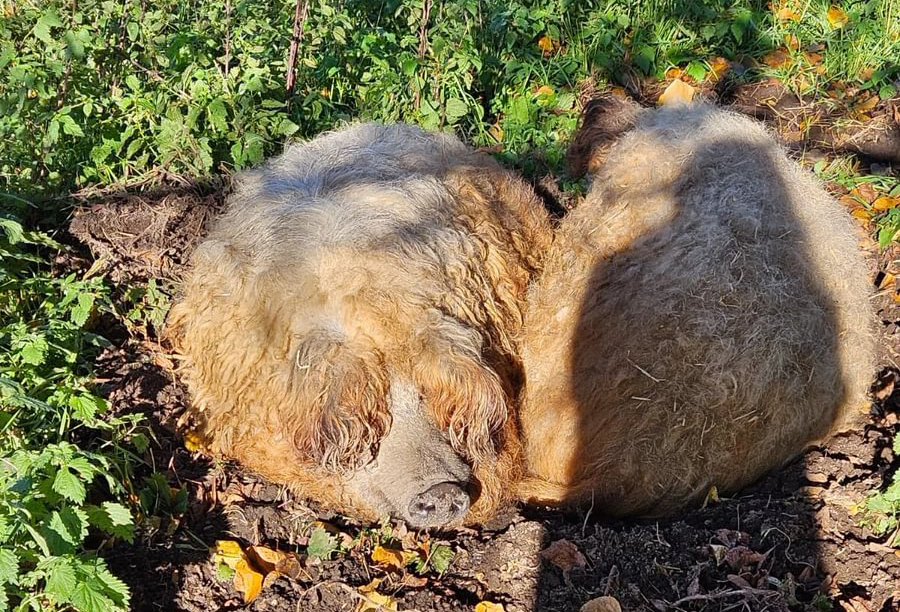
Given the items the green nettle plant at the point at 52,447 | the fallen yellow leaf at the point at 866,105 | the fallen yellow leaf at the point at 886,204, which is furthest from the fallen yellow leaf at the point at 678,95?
the green nettle plant at the point at 52,447

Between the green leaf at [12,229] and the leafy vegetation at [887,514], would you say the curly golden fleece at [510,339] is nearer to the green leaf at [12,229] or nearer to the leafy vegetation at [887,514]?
the leafy vegetation at [887,514]

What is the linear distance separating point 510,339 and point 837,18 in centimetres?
481

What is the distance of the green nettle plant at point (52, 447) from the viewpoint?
9.06ft

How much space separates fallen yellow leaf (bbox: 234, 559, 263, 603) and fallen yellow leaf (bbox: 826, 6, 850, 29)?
6.11 metres

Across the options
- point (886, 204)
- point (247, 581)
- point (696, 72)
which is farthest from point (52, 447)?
point (696, 72)

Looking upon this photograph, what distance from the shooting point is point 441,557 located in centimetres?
349

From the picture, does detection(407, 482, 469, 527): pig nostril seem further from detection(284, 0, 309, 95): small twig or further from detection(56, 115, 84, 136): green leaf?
detection(284, 0, 309, 95): small twig

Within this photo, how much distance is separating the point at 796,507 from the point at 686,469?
42cm

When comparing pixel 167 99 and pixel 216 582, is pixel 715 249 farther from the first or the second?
pixel 167 99

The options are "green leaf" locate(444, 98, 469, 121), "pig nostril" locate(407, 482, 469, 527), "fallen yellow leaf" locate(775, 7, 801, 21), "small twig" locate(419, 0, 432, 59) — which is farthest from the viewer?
"fallen yellow leaf" locate(775, 7, 801, 21)

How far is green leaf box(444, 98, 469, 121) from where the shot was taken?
570 centimetres

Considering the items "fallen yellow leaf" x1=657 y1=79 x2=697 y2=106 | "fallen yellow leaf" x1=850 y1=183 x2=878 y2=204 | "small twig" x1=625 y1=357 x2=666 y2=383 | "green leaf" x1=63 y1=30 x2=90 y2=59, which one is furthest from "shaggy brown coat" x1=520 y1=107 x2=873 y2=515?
"green leaf" x1=63 y1=30 x2=90 y2=59

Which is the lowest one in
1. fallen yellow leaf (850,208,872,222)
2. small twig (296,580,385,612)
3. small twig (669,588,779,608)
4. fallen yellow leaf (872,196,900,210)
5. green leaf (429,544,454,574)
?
green leaf (429,544,454,574)

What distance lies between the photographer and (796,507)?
355 centimetres
